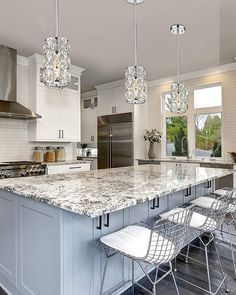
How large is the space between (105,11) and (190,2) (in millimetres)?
955

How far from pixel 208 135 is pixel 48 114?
3255 mm

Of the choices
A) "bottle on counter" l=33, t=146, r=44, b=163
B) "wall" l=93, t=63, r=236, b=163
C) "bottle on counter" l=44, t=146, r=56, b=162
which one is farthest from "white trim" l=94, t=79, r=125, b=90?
"bottle on counter" l=33, t=146, r=44, b=163

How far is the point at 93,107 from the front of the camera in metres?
6.73

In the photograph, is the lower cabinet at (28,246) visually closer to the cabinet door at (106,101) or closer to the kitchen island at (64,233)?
the kitchen island at (64,233)

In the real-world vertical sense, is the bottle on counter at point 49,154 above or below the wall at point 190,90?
below

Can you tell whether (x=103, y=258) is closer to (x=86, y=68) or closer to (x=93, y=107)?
(x=86, y=68)

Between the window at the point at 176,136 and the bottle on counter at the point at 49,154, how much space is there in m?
2.67

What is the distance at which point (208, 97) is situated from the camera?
16.6ft

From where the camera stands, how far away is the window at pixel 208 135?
4902 mm

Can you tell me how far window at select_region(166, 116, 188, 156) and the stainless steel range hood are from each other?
3.17 m

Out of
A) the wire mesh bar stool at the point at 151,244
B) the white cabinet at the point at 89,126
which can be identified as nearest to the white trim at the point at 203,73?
the white cabinet at the point at 89,126

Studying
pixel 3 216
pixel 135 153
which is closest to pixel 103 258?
pixel 3 216

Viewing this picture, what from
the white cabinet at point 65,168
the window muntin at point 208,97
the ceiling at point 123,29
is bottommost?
the white cabinet at point 65,168

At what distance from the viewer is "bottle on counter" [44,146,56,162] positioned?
449cm
